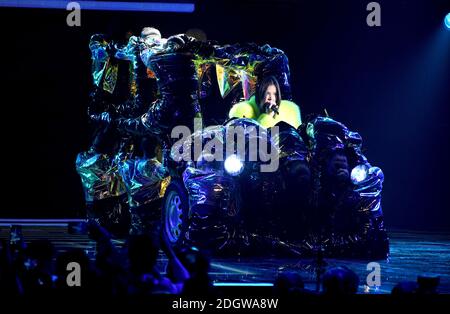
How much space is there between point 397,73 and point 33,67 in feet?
19.4

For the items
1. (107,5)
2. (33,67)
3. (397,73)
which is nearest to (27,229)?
(33,67)

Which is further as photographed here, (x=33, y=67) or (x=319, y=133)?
(x=33, y=67)

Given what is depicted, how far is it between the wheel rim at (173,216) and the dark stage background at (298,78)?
166 inches

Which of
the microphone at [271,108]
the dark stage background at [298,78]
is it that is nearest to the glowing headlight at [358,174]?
the microphone at [271,108]

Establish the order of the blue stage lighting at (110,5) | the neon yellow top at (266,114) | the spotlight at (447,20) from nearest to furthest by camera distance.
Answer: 1. the neon yellow top at (266,114)
2. the blue stage lighting at (110,5)
3. the spotlight at (447,20)

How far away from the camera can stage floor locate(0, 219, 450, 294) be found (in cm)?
609

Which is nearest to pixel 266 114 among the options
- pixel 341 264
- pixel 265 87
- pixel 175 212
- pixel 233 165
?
pixel 265 87

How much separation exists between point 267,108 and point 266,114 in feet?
0.22

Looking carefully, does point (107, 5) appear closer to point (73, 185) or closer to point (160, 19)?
point (160, 19)

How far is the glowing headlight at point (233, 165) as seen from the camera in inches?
286

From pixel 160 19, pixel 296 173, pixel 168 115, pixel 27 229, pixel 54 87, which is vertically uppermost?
pixel 160 19

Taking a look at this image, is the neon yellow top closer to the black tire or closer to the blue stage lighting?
the black tire

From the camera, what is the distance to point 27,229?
1133 cm

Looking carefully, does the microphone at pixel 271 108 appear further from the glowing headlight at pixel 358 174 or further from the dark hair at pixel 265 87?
the glowing headlight at pixel 358 174
